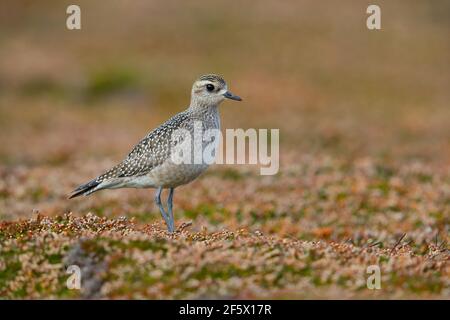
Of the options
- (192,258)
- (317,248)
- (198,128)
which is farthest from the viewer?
(198,128)

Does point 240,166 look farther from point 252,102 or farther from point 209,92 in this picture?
point 252,102

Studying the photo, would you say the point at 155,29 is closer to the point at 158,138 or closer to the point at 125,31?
the point at 125,31

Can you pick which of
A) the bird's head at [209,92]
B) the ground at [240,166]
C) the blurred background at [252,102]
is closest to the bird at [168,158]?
the bird's head at [209,92]

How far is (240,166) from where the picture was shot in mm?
25859

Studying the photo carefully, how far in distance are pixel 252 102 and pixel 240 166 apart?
2112 cm

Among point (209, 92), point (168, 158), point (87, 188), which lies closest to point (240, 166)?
point (209, 92)

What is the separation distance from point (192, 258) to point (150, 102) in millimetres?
36866

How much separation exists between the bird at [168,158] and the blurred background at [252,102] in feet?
14.7

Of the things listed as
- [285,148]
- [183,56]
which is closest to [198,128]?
[285,148]

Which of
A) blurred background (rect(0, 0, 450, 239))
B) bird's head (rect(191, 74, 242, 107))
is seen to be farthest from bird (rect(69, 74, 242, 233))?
blurred background (rect(0, 0, 450, 239))

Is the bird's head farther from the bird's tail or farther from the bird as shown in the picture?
the bird's tail

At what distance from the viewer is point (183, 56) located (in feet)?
177

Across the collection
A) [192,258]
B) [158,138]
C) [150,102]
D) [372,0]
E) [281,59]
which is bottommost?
[192,258]

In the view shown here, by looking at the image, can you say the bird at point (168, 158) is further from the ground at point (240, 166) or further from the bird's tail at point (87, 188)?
the ground at point (240, 166)
